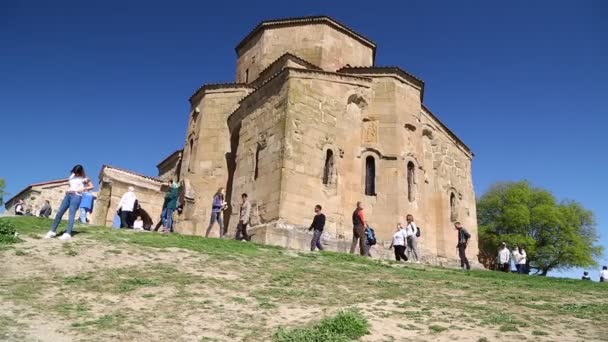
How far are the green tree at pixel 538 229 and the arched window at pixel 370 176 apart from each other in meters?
19.6

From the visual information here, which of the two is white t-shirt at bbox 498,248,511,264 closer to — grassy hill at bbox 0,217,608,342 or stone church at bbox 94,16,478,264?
stone church at bbox 94,16,478,264

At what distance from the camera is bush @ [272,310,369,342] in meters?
5.42

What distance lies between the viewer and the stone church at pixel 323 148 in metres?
16.1

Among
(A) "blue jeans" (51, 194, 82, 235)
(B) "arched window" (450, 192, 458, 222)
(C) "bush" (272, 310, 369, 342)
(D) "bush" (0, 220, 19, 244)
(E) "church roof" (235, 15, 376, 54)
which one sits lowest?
(C) "bush" (272, 310, 369, 342)

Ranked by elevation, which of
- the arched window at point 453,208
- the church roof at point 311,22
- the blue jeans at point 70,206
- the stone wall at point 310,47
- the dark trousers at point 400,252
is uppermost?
the church roof at point 311,22

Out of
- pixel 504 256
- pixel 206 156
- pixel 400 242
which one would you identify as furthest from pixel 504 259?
pixel 206 156

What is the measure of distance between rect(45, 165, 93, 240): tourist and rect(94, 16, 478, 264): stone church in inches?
239

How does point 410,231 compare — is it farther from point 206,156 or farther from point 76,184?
point 206,156

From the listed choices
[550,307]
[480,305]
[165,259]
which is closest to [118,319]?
[165,259]

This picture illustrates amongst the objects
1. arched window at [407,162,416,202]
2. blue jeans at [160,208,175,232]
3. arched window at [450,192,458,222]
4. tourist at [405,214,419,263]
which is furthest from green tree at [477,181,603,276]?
blue jeans at [160,208,175,232]

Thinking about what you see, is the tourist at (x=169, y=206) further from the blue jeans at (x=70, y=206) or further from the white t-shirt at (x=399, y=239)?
the white t-shirt at (x=399, y=239)

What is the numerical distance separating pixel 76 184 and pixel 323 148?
899 centimetres

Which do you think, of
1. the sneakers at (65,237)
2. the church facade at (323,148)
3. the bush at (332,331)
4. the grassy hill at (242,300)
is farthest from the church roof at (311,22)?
the bush at (332,331)

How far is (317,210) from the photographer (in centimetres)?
1379
